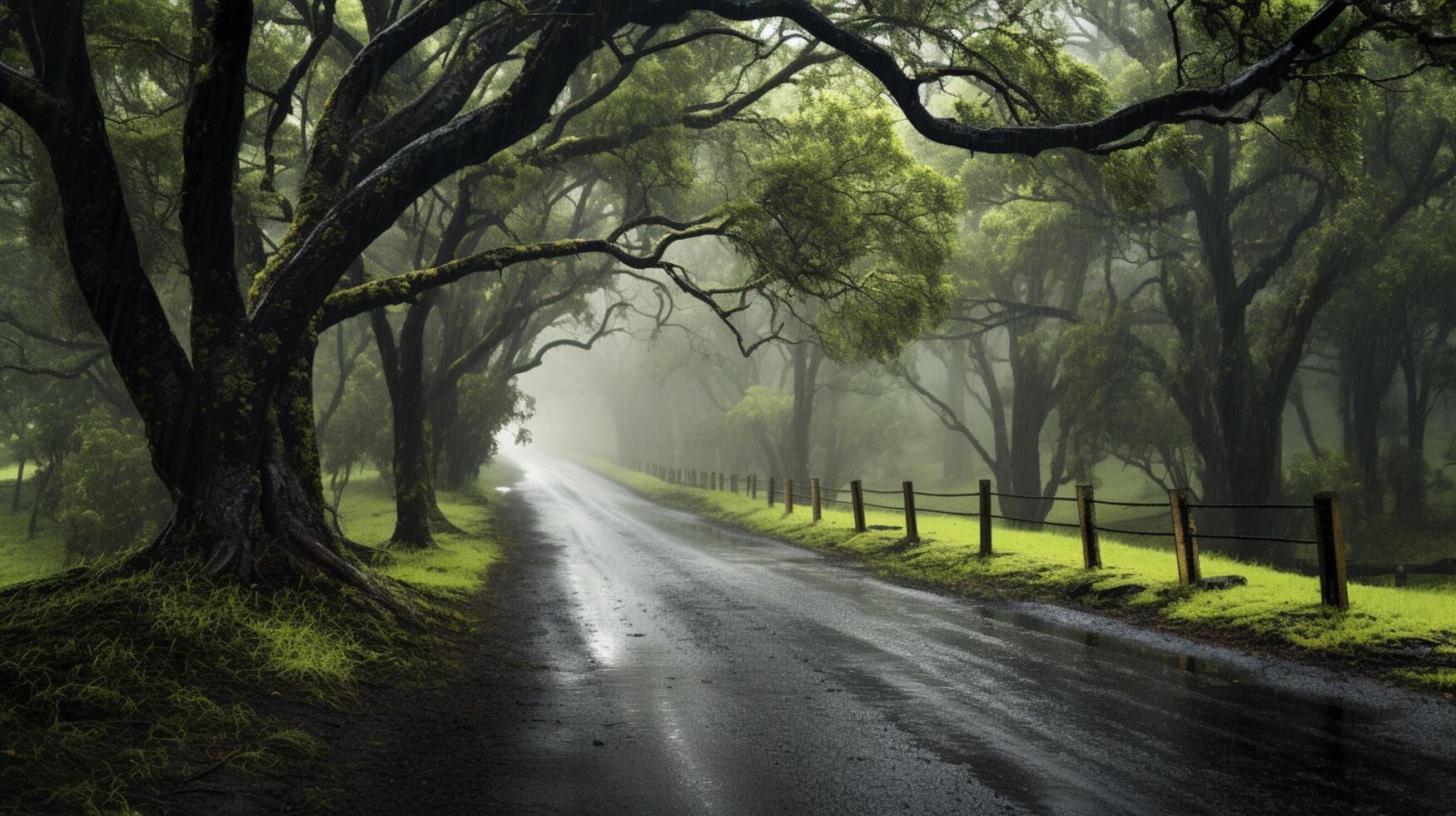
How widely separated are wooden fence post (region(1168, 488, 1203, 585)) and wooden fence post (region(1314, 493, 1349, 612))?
1.80 meters

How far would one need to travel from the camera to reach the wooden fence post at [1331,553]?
8.60 metres

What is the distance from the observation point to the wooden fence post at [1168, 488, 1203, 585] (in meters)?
10.5

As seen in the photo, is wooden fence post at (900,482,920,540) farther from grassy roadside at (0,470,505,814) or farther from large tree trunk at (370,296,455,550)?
grassy roadside at (0,470,505,814)

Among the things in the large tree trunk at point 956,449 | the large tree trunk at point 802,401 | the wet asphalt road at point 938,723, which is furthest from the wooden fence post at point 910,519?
the large tree trunk at point 956,449

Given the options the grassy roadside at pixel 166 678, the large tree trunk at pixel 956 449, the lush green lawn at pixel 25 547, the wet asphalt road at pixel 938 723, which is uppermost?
the large tree trunk at pixel 956 449

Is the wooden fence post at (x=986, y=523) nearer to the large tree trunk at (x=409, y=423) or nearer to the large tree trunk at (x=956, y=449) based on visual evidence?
the large tree trunk at (x=409, y=423)

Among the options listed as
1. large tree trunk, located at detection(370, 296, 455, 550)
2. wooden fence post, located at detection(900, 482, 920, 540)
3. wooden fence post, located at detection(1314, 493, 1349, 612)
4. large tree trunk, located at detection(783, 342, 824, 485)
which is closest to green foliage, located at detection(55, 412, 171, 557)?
large tree trunk, located at detection(370, 296, 455, 550)

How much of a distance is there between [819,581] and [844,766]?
8455mm

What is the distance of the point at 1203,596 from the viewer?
32.8ft

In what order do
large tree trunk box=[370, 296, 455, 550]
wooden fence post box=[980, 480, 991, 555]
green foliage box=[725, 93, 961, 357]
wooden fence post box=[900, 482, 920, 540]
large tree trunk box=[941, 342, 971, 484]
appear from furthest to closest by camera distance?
large tree trunk box=[941, 342, 971, 484], wooden fence post box=[900, 482, 920, 540], large tree trunk box=[370, 296, 455, 550], wooden fence post box=[980, 480, 991, 555], green foliage box=[725, 93, 961, 357]

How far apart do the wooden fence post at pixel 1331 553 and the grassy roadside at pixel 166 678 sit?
825 cm

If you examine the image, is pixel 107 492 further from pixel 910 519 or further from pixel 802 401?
pixel 802 401

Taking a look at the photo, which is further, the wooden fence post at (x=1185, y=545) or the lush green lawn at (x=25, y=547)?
the lush green lawn at (x=25, y=547)

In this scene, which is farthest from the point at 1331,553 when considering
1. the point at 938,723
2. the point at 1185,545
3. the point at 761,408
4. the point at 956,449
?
the point at 956,449
